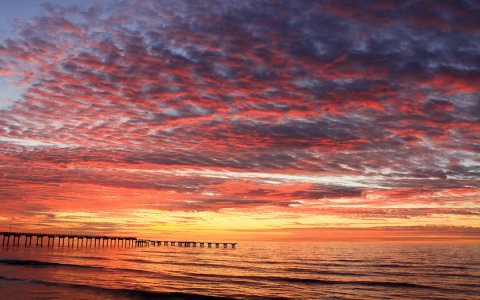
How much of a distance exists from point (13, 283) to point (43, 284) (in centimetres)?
247

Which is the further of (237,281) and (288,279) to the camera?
(288,279)

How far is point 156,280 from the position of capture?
43.9 metres

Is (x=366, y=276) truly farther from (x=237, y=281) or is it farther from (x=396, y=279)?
(x=237, y=281)

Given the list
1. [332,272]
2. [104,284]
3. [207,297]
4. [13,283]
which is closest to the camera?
[207,297]

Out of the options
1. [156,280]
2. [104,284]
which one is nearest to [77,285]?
[104,284]

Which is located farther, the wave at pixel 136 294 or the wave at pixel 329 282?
the wave at pixel 329 282

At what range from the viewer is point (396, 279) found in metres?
50.1

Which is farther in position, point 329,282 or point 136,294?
point 329,282

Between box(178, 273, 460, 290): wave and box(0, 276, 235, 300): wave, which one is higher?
box(0, 276, 235, 300): wave

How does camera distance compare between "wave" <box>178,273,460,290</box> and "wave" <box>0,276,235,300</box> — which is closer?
"wave" <box>0,276,235,300</box>

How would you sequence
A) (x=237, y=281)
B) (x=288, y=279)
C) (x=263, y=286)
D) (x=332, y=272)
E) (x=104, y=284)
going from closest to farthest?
1. (x=104, y=284)
2. (x=263, y=286)
3. (x=237, y=281)
4. (x=288, y=279)
5. (x=332, y=272)

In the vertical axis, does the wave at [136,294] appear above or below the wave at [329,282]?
above

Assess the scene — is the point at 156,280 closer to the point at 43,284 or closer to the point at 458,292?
the point at 43,284

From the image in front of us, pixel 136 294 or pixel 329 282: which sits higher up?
pixel 136 294
